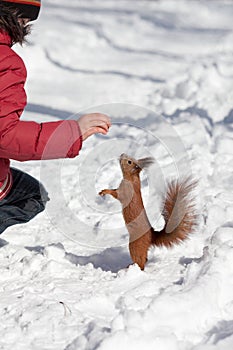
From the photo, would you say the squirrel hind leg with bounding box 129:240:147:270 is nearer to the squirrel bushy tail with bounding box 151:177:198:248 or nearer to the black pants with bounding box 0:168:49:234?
the squirrel bushy tail with bounding box 151:177:198:248

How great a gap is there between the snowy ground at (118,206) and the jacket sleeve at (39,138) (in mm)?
317

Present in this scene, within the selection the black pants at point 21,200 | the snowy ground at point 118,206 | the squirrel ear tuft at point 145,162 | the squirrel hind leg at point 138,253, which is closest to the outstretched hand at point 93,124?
the snowy ground at point 118,206

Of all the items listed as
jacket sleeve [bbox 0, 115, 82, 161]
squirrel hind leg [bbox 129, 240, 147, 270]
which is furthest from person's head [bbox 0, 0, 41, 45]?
squirrel hind leg [bbox 129, 240, 147, 270]

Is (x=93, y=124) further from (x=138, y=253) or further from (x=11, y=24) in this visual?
(x=138, y=253)

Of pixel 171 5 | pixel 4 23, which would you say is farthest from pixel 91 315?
pixel 171 5

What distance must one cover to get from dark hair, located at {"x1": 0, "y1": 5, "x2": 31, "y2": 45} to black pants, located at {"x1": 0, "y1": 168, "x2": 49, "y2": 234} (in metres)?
0.67

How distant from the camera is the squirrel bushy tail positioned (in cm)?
208

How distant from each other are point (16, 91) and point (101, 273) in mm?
783

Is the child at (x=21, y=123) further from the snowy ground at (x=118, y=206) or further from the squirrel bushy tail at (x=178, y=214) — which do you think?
the squirrel bushy tail at (x=178, y=214)

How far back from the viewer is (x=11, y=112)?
5.57 ft

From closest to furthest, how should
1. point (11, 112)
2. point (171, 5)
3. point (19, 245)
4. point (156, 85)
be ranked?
point (11, 112), point (19, 245), point (156, 85), point (171, 5)

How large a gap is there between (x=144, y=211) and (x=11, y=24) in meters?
0.78

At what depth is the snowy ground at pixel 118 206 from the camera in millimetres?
1656

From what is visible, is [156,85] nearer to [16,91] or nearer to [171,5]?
[171,5]
